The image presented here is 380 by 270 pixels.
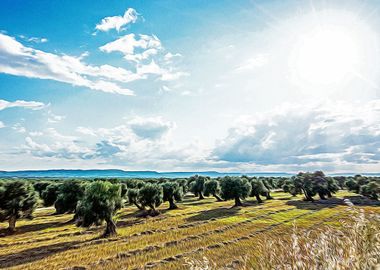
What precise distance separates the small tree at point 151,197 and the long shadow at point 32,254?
31.6 meters

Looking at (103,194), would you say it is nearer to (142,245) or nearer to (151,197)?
(142,245)

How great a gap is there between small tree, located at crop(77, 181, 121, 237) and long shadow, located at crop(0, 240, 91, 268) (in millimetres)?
4886

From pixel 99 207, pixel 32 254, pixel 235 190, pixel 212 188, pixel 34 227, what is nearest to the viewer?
pixel 32 254

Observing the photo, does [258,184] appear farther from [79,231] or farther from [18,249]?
[18,249]

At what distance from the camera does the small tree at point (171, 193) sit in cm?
7994

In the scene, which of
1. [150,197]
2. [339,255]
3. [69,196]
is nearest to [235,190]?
[150,197]

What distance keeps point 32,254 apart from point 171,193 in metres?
51.5

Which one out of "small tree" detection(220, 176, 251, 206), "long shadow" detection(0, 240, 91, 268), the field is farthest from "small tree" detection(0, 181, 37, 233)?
"small tree" detection(220, 176, 251, 206)

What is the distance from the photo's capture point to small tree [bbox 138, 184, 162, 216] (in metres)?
67.6

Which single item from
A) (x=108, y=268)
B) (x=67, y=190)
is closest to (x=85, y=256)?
(x=108, y=268)

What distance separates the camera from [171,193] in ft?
264

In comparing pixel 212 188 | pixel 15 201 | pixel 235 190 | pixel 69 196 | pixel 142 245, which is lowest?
pixel 142 245

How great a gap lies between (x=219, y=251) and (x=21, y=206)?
41697 millimetres

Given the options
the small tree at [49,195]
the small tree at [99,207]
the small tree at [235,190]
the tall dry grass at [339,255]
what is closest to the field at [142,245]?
the small tree at [99,207]
